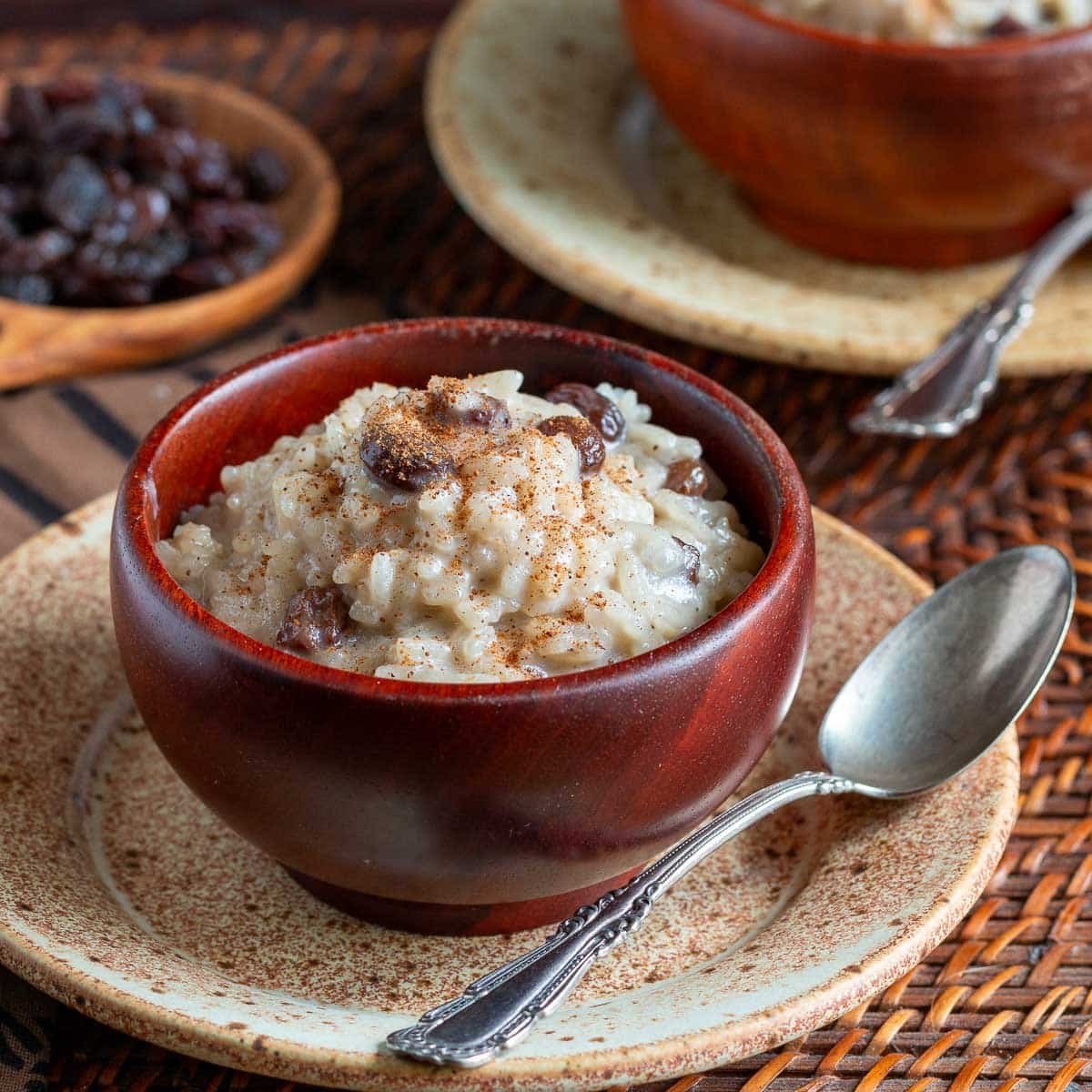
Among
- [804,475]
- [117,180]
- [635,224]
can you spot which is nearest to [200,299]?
[117,180]

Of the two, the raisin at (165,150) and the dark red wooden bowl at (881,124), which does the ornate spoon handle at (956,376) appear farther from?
the raisin at (165,150)

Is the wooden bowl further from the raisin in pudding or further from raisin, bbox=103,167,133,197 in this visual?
the raisin in pudding

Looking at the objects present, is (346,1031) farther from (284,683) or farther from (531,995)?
(284,683)

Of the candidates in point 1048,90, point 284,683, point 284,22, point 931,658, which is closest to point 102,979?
point 284,683

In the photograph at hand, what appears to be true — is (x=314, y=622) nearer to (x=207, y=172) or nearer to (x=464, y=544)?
(x=464, y=544)

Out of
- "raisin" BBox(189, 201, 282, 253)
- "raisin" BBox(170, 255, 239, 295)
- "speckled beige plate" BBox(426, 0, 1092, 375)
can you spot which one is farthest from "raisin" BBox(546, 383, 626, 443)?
"raisin" BBox(189, 201, 282, 253)
